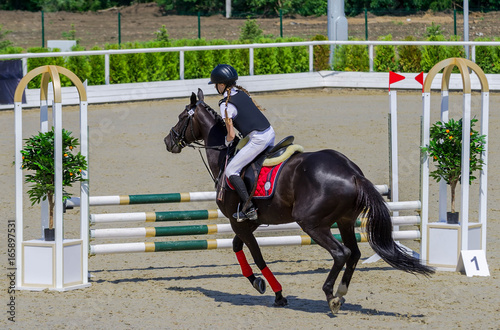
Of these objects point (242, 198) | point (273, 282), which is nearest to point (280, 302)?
point (273, 282)

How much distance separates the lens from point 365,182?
21.4ft

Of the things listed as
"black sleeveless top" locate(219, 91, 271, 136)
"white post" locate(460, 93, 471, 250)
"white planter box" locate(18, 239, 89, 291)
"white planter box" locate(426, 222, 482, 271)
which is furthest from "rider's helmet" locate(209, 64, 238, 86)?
"white planter box" locate(426, 222, 482, 271)

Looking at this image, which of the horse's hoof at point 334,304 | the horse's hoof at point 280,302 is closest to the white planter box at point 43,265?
the horse's hoof at point 280,302

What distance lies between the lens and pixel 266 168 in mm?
6941

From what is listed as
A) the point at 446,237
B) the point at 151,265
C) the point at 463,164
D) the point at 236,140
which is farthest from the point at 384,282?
the point at 151,265

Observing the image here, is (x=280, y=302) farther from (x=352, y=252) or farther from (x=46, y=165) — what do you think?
(x=46, y=165)

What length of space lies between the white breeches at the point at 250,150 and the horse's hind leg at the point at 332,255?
2.65ft

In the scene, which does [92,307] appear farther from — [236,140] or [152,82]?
[152,82]

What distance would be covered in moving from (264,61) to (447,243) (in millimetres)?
13493

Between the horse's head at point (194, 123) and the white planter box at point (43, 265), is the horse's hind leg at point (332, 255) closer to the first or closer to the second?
the horse's head at point (194, 123)

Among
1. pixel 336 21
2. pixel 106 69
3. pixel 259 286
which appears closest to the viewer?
pixel 259 286

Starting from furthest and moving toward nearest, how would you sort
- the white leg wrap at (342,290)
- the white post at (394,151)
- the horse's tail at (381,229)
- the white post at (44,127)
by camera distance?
the white post at (394,151)
the white post at (44,127)
the white leg wrap at (342,290)
the horse's tail at (381,229)

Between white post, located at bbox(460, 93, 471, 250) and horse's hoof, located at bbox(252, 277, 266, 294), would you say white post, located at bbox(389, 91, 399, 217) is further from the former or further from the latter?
horse's hoof, located at bbox(252, 277, 266, 294)

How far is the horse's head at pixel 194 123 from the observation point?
7453 mm
